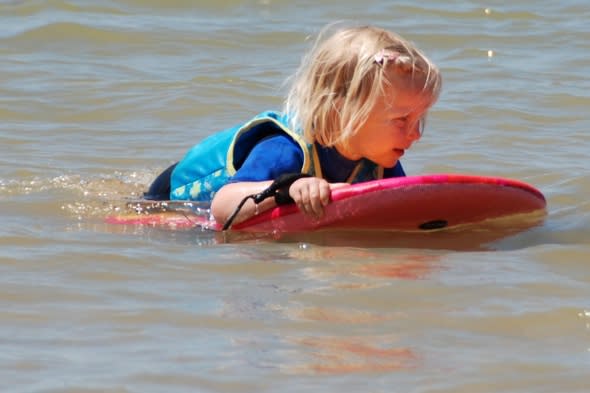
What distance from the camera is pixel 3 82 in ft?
27.2

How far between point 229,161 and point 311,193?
1.68 ft

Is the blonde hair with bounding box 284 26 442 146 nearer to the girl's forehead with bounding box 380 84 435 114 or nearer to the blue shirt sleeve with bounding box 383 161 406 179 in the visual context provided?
the girl's forehead with bounding box 380 84 435 114

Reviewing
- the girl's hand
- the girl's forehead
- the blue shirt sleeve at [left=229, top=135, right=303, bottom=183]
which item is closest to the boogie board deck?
the girl's hand

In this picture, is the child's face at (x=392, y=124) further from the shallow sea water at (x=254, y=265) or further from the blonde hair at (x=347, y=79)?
the shallow sea water at (x=254, y=265)

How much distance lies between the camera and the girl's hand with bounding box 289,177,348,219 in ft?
15.5

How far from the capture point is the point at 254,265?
14.5ft

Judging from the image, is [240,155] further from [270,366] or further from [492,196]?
[270,366]

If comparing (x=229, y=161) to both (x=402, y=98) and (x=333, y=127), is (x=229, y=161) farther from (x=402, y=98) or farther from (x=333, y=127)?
(x=402, y=98)

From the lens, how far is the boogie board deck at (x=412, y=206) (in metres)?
4.71

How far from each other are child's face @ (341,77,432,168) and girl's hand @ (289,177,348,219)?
9.4 inches

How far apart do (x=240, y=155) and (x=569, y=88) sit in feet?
11.1

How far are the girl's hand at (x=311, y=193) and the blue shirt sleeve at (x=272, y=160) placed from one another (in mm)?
160

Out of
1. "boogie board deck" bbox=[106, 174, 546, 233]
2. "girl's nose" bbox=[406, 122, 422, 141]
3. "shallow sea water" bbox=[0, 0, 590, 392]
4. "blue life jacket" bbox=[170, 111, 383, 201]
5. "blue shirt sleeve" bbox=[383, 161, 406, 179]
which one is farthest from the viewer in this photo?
"blue shirt sleeve" bbox=[383, 161, 406, 179]

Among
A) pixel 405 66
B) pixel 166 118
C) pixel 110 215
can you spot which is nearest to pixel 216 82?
pixel 166 118
